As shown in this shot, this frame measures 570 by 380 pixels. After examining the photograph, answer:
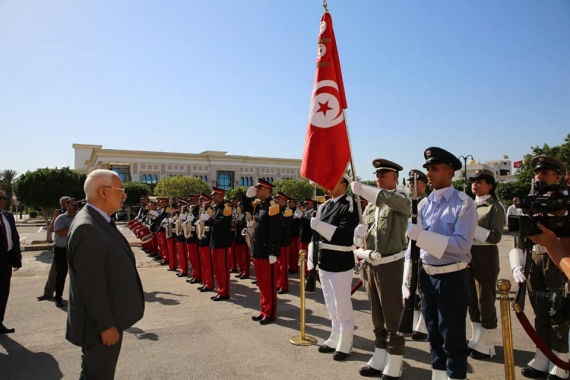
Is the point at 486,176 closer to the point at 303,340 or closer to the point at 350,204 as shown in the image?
the point at 350,204

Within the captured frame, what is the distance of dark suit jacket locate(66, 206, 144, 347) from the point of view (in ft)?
9.04

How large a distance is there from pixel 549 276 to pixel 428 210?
61.7 inches

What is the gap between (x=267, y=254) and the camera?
21.4 ft

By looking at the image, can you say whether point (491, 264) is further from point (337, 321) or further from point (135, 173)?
point (135, 173)

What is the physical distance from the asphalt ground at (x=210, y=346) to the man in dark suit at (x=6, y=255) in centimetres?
48

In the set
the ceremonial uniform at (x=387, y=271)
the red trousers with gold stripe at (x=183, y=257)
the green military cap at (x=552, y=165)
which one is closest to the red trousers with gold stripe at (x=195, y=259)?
the red trousers with gold stripe at (x=183, y=257)

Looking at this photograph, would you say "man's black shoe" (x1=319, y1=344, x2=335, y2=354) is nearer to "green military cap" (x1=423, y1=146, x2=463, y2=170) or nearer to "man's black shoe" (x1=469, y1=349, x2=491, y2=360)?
"man's black shoe" (x1=469, y1=349, x2=491, y2=360)

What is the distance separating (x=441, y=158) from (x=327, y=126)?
1825 millimetres

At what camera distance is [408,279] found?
370cm

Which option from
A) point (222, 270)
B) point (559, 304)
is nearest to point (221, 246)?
point (222, 270)

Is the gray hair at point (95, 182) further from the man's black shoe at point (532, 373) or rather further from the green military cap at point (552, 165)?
the man's black shoe at point (532, 373)

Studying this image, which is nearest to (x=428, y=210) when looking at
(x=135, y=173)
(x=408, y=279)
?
(x=408, y=279)

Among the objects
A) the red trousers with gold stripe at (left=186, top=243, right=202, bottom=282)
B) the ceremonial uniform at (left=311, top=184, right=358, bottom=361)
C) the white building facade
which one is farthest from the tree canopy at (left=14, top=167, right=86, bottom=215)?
the white building facade

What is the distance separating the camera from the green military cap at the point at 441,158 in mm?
3605
